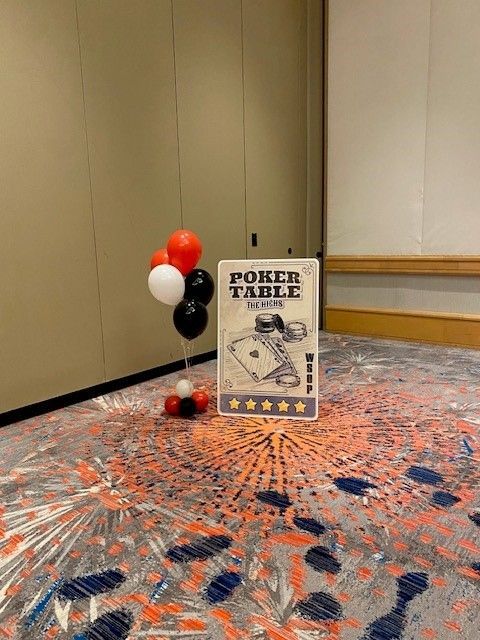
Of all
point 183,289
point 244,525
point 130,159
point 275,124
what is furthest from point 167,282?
point 275,124

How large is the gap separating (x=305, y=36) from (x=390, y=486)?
4.55 metres

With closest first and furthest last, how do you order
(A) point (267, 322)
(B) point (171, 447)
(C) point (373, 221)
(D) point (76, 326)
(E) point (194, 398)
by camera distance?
(B) point (171, 447) → (A) point (267, 322) → (E) point (194, 398) → (D) point (76, 326) → (C) point (373, 221)

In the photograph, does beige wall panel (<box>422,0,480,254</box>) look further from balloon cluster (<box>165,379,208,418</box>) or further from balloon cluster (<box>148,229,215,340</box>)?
balloon cluster (<box>165,379,208,418</box>)

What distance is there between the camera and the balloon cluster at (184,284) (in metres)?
2.63

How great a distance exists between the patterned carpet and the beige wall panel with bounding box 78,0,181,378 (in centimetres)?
88

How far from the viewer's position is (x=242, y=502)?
1.82 meters

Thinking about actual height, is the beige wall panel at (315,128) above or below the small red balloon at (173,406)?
above

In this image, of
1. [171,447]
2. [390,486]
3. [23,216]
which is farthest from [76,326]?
[390,486]

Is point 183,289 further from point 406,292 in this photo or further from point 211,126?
point 406,292

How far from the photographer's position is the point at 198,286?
2.69 metres

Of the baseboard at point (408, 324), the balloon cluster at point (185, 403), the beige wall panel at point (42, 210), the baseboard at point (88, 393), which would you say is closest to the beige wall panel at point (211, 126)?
the baseboard at point (88, 393)

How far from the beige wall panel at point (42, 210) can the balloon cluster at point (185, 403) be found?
0.77m

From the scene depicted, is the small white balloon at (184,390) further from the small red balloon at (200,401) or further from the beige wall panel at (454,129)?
the beige wall panel at (454,129)

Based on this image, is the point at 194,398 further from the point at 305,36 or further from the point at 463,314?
the point at 305,36
